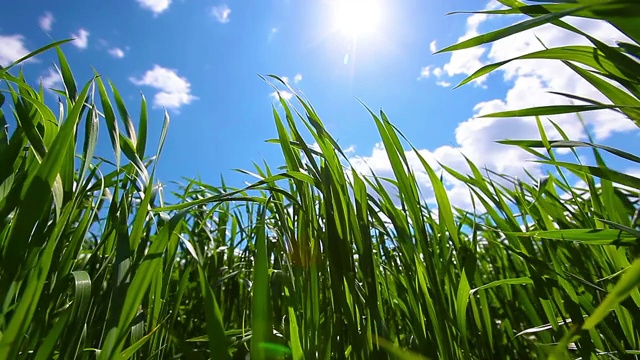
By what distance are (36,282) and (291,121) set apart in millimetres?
423

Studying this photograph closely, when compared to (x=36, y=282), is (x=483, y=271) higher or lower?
higher

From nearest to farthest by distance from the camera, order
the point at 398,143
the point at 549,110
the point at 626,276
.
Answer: the point at 626,276 → the point at 549,110 → the point at 398,143

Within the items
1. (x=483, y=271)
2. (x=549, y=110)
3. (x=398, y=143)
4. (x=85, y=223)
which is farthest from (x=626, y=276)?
(x=483, y=271)

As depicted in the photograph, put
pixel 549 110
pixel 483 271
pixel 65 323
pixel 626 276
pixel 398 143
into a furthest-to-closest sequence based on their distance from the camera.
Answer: pixel 483 271
pixel 398 143
pixel 549 110
pixel 65 323
pixel 626 276

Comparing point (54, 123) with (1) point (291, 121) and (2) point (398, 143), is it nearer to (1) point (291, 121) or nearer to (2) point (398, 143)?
(1) point (291, 121)

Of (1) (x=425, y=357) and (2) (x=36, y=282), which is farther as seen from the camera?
(1) (x=425, y=357)

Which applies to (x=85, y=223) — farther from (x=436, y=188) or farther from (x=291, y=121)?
(x=436, y=188)

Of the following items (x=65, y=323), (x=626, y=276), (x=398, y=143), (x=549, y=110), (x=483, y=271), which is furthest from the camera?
(x=483, y=271)

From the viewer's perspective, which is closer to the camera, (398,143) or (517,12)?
(517,12)

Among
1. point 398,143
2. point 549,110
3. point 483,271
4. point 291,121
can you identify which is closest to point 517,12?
point 549,110

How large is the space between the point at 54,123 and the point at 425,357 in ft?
1.96

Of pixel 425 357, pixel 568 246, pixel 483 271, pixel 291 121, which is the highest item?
pixel 291 121

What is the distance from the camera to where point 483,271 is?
1487mm

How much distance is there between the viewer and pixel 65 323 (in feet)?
1.38
